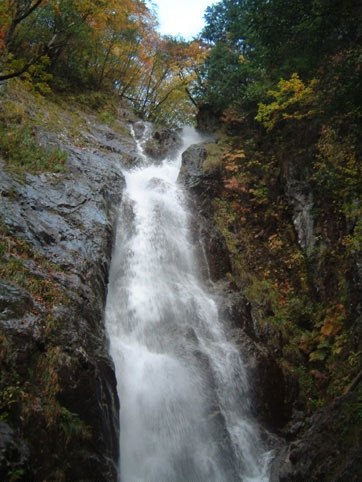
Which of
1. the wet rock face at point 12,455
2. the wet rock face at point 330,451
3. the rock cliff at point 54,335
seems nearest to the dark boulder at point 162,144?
the rock cliff at point 54,335

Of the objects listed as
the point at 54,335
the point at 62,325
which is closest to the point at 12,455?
the point at 54,335

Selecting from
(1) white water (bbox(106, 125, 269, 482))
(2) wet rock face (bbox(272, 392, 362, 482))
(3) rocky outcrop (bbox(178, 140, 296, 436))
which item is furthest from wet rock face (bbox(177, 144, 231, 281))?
(2) wet rock face (bbox(272, 392, 362, 482))

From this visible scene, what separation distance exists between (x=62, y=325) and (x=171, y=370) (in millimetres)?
3301

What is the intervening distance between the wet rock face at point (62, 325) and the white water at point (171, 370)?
105 cm

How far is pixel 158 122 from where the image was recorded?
2420 cm

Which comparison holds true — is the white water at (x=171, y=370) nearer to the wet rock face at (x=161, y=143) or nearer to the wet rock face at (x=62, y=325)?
the wet rock face at (x=62, y=325)

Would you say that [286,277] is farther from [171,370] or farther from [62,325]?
[62,325]

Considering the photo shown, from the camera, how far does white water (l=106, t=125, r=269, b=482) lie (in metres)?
7.58

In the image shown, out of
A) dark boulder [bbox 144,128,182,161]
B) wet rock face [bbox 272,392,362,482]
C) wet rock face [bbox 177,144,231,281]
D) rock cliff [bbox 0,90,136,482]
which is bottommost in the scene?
wet rock face [bbox 272,392,362,482]

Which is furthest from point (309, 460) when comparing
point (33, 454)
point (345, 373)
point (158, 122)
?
point (158, 122)

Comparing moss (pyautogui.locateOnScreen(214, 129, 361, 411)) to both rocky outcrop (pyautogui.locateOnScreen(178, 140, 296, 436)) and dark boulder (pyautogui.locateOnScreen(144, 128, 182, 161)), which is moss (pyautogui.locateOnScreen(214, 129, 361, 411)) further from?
dark boulder (pyautogui.locateOnScreen(144, 128, 182, 161))

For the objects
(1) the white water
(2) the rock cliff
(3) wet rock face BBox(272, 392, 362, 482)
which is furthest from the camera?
(1) the white water

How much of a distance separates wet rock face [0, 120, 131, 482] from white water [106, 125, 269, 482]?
3.44 ft

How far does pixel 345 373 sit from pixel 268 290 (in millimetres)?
3491
